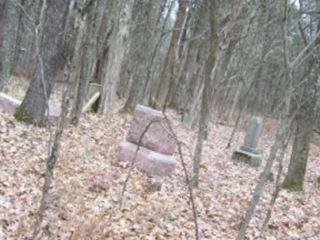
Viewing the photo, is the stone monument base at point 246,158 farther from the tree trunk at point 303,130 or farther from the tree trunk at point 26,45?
the tree trunk at point 26,45

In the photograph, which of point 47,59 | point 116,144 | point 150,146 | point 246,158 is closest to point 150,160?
point 150,146

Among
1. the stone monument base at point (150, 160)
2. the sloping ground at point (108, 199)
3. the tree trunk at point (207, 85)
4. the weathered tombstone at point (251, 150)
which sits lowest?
the sloping ground at point (108, 199)

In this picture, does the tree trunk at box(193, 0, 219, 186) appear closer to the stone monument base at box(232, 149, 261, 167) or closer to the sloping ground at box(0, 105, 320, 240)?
the sloping ground at box(0, 105, 320, 240)

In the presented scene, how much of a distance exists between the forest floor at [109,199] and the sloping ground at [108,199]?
11mm

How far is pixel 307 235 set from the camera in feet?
24.6

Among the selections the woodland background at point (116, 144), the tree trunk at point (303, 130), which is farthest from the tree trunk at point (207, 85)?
the tree trunk at point (303, 130)

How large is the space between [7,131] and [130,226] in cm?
323

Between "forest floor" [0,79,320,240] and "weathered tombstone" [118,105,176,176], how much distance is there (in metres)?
0.24

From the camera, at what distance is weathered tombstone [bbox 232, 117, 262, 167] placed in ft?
43.6

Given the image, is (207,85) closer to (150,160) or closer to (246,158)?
(150,160)

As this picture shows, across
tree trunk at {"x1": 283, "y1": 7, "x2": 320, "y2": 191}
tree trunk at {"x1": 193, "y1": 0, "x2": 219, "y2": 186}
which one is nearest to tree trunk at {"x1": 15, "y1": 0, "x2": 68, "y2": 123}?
tree trunk at {"x1": 193, "y1": 0, "x2": 219, "y2": 186}

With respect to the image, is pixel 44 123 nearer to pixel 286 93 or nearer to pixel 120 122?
pixel 120 122

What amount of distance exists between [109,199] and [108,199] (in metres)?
0.02

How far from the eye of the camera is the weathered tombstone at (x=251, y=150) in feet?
43.6
